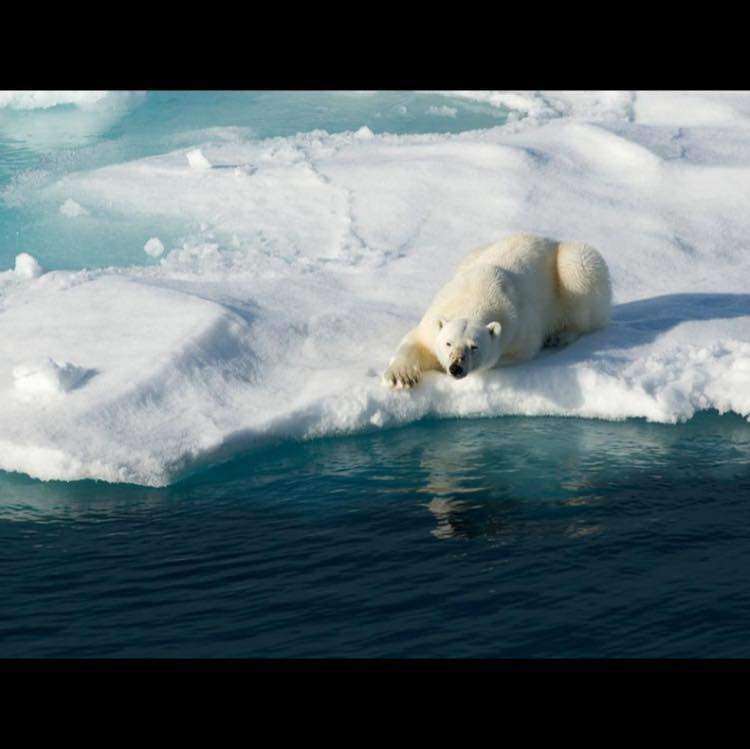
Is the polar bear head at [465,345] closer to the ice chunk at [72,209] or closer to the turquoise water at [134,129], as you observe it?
the turquoise water at [134,129]

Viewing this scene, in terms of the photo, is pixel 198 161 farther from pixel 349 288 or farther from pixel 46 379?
pixel 46 379

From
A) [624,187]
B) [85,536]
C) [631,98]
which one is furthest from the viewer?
[631,98]

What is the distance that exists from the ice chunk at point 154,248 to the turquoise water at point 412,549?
11.8 feet

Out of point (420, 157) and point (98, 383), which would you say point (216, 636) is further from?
point (420, 157)

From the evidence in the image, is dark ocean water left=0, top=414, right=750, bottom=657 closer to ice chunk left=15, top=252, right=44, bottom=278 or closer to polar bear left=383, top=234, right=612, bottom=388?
polar bear left=383, top=234, right=612, bottom=388

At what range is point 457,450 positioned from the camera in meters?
6.74

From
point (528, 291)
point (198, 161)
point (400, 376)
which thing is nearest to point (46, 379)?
point (400, 376)

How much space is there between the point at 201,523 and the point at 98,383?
159cm

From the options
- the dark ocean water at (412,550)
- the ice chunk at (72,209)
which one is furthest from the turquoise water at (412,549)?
the ice chunk at (72,209)

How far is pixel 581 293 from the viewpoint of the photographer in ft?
25.8

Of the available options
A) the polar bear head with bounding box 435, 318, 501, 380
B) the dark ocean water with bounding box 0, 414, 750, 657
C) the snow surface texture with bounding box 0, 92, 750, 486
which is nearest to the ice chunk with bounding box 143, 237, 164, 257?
the snow surface texture with bounding box 0, 92, 750, 486

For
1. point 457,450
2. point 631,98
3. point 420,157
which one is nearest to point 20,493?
point 457,450

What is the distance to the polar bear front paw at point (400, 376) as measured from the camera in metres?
7.11
